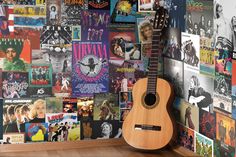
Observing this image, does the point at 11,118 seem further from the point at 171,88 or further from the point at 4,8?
the point at 171,88

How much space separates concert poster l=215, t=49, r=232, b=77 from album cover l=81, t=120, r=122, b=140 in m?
1.12

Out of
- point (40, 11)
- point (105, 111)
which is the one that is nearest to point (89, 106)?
point (105, 111)

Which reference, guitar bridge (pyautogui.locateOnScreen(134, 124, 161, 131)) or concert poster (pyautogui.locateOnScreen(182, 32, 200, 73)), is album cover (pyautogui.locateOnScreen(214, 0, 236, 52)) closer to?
concert poster (pyautogui.locateOnScreen(182, 32, 200, 73))

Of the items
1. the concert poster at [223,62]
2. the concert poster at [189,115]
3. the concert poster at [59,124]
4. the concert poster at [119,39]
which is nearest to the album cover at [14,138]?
the concert poster at [59,124]

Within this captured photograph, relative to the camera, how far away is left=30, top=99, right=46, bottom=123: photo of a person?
3.99m

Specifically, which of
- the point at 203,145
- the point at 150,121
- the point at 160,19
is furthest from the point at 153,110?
the point at 160,19

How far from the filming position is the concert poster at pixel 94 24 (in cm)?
406

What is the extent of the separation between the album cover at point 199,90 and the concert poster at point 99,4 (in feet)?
2.77

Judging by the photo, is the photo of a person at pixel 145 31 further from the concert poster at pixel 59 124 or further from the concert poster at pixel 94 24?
the concert poster at pixel 59 124

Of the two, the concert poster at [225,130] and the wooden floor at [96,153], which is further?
the wooden floor at [96,153]

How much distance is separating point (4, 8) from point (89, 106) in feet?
3.34

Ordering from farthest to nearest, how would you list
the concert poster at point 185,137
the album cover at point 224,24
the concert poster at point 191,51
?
the concert poster at point 185,137, the concert poster at point 191,51, the album cover at point 224,24

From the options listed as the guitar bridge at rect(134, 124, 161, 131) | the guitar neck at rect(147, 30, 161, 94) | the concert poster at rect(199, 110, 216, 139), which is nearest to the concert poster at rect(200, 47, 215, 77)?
the concert poster at rect(199, 110, 216, 139)

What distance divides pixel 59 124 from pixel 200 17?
1.39m
